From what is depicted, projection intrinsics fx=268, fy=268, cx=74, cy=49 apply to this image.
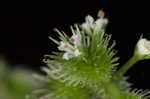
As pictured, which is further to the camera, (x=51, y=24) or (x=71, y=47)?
(x=51, y=24)

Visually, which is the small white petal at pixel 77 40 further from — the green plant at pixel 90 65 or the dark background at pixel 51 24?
the dark background at pixel 51 24

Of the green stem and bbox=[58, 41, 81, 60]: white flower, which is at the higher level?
bbox=[58, 41, 81, 60]: white flower

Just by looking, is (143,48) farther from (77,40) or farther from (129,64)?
(77,40)

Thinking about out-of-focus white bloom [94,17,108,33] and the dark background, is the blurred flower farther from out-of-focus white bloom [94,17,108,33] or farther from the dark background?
the dark background

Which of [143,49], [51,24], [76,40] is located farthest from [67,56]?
[51,24]

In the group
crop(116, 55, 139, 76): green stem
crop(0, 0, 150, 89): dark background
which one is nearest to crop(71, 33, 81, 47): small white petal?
crop(116, 55, 139, 76): green stem

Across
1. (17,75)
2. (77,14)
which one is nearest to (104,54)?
(77,14)

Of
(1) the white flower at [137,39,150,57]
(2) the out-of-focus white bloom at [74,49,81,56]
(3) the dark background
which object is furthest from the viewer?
(3) the dark background

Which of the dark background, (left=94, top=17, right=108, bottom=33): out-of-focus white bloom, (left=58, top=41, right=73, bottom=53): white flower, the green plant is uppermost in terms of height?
the dark background

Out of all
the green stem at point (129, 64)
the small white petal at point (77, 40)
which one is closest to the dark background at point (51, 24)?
the green stem at point (129, 64)
